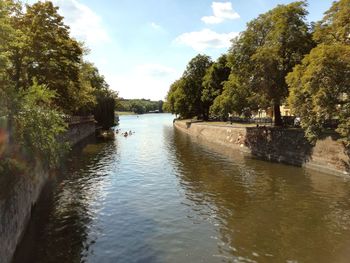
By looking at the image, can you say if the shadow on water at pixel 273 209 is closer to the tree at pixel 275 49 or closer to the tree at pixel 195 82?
the tree at pixel 275 49

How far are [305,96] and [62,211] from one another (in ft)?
70.5

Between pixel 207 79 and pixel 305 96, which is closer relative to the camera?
pixel 305 96

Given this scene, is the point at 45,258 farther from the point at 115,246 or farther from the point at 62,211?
the point at 62,211

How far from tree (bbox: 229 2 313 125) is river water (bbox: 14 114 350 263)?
401 inches

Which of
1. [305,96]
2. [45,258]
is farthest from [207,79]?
[45,258]

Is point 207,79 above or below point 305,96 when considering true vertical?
above

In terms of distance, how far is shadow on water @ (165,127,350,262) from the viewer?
15031 millimetres

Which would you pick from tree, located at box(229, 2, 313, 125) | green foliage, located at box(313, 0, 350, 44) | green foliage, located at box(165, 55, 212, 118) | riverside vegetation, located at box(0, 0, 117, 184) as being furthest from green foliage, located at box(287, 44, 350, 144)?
green foliage, located at box(165, 55, 212, 118)

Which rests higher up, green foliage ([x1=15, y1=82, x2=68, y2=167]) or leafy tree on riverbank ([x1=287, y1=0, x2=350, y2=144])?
leafy tree on riverbank ([x1=287, y1=0, x2=350, y2=144])

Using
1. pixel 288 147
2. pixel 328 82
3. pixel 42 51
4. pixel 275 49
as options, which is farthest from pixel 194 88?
pixel 328 82

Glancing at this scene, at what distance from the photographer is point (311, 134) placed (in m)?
30.2

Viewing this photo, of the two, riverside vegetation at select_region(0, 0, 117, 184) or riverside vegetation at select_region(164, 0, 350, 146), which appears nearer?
riverside vegetation at select_region(0, 0, 117, 184)

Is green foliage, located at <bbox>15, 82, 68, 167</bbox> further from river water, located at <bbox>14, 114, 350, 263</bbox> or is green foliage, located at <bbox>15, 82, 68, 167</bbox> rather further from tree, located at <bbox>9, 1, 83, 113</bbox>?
tree, located at <bbox>9, 1, 83, 113</bbox>

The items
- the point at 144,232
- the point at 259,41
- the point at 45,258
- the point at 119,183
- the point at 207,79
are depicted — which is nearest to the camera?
the point at 45,258
